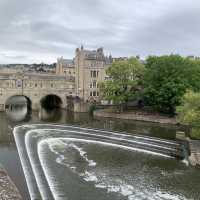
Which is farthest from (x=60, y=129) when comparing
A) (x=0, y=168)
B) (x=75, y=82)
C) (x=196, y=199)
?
(x=75, y=82)

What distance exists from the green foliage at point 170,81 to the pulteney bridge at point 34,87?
26.4 metres

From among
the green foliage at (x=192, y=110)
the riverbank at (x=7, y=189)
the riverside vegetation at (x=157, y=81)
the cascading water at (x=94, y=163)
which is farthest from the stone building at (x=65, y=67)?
the riverbank at (x=7, y=189)

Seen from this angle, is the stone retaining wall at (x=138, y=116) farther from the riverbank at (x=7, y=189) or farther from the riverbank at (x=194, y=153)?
the riverbank at (x=7, y=189)

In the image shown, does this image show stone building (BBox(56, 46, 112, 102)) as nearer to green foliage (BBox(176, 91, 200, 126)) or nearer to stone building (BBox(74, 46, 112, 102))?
stone building (BBox(74, 46, 112, 102))

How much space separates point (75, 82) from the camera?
80.6 meters

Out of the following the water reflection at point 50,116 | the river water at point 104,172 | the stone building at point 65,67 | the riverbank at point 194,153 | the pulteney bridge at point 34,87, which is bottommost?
the river water at point 104,172

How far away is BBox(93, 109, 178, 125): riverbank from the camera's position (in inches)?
2207

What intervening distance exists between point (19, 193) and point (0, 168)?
5913 mm

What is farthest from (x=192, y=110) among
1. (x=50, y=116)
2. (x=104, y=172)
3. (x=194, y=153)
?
(x=50, y=116)

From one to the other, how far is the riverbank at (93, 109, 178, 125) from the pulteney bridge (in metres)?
15.8

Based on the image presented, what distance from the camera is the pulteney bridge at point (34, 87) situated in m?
70.9

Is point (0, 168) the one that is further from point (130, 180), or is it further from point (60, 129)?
point (60, 129)

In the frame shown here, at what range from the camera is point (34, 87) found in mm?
74500

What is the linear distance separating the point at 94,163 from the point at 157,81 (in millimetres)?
33150
